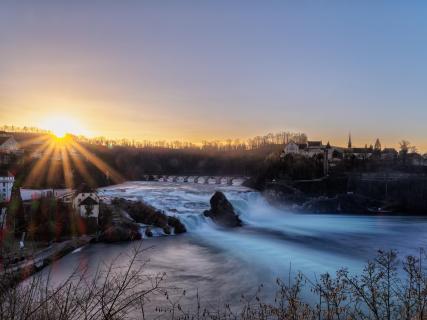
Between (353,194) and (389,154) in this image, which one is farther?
(389,154)

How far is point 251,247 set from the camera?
824 inches

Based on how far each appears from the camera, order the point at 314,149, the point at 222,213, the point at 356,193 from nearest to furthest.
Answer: the point at 222,213 < the point at 356,193 < the point at 314,149

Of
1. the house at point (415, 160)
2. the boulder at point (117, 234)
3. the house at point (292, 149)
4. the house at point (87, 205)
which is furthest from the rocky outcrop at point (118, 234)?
the house at point (415, 160)

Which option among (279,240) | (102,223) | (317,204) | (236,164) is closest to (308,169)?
(317,204)

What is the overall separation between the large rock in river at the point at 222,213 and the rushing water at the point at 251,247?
2.55 feet

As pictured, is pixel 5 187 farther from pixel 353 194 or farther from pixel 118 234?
pixel 353 194

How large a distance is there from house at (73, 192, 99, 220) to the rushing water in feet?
13.6

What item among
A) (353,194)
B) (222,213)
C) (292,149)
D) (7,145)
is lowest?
(222,213)

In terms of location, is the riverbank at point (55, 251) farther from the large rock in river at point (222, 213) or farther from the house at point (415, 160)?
the house at point (415, 160)

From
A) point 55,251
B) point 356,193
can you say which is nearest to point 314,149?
point 356,193

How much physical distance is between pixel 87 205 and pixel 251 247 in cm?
1022

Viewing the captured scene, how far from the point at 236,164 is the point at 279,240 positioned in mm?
42876

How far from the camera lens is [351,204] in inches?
1569

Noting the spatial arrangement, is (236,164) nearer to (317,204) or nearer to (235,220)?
(317,204)
